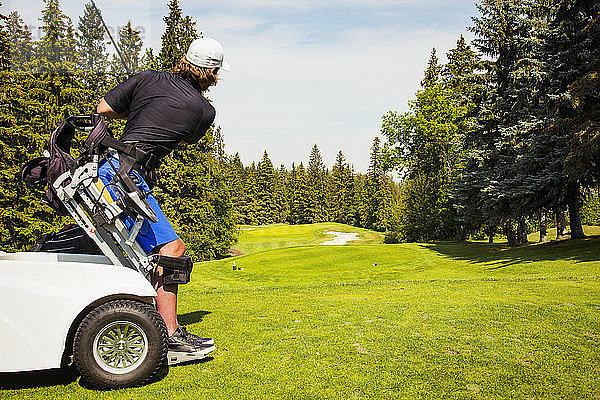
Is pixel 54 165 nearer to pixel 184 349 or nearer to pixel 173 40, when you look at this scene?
pixel 184 349

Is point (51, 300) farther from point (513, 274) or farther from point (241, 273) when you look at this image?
point (241, 273)

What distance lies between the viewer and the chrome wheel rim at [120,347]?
3725mm

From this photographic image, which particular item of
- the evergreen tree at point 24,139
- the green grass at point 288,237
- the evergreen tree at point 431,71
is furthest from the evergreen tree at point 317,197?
the evergreen tree at point 24,139

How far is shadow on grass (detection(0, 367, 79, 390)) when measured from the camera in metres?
3.73

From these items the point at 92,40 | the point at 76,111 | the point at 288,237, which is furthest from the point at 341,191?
the point at 92,40

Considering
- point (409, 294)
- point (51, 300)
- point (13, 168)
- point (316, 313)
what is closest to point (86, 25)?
point (51, 300)

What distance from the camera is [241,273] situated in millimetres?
20953

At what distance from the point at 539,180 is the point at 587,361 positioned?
19517mm

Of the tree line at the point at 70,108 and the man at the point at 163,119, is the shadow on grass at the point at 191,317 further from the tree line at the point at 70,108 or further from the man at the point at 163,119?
the tree line at the point at 70,108

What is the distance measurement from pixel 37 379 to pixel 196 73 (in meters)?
2.92

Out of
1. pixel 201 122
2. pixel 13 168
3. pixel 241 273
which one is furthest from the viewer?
pixel 13 168

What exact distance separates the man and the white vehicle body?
1.74 feet

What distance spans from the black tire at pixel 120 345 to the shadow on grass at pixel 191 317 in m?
2.06

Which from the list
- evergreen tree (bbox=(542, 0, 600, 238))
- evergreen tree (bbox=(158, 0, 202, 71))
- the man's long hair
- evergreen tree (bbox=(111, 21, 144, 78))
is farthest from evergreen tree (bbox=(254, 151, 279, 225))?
the man's long hair
